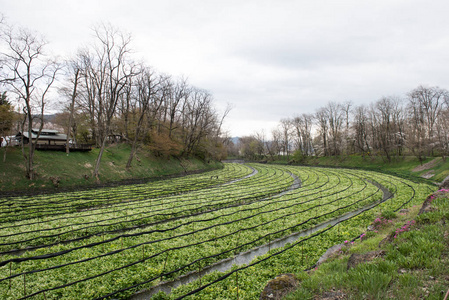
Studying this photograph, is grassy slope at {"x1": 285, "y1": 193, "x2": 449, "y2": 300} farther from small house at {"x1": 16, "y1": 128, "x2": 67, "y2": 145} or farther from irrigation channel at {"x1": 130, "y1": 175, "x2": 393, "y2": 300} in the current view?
small house at {"x1": 16, "y1": 128, "x2": 67, "y2": 145}

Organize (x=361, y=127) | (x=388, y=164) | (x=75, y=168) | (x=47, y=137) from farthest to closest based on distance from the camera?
(x=361, y=127) < (x=388, y=164) < (x=47, y=137) < (x=75, y=168)

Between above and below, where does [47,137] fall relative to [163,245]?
above

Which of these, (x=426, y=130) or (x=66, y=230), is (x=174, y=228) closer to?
(x=66, y=230)

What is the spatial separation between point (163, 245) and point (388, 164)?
56809 millimetres

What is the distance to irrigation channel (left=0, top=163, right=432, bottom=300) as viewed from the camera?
6.88 m

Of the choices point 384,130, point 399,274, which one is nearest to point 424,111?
point 384,130

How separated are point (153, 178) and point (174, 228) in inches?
1078

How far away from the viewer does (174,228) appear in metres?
11.5

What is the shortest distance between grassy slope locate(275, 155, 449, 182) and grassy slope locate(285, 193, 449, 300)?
33326 millimetres

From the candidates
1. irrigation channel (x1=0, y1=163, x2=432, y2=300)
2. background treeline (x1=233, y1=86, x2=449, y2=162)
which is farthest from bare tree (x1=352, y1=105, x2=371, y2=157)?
irrigation channel (x1=0, y1=163, x2=432, y2=300)

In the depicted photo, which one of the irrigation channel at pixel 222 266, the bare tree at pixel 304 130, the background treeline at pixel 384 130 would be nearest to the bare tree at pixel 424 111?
the background treeline at pixel 384 130

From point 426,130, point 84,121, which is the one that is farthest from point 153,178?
point 426,130

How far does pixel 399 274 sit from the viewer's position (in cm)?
537

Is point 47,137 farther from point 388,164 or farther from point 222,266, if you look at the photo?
point 388,164
